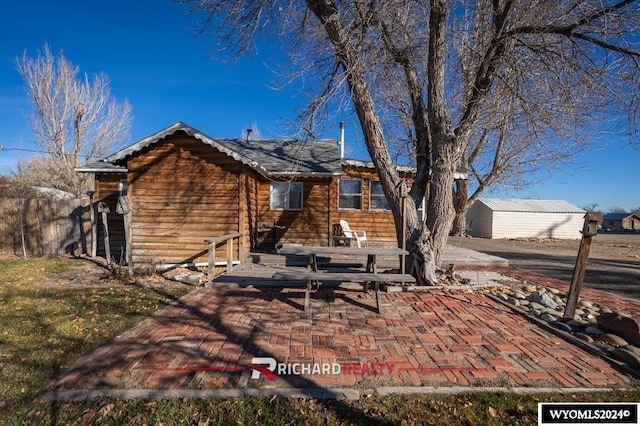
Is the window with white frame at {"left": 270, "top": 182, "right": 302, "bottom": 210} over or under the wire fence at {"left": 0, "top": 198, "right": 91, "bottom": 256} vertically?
over

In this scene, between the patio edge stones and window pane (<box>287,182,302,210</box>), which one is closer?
the patio edge stones

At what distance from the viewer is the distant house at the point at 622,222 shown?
164 feet

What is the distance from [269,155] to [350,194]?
349 centimetres

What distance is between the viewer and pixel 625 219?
50500 millimetres

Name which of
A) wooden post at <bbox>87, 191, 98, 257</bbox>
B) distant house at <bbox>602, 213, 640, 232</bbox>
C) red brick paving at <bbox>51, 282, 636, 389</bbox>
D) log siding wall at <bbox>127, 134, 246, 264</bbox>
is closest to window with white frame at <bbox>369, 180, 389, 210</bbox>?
log siding wall at <bbox>127, 134, 246, 264</bbox>

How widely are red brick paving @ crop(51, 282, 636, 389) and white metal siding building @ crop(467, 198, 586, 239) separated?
23354 millimetres

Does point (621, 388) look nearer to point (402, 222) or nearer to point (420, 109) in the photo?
point (402, 222)

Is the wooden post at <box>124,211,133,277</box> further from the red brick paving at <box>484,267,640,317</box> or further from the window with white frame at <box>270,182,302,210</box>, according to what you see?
the red brick paving at <box>484,267,640,317</box>

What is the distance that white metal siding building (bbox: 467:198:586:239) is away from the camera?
25609 mm

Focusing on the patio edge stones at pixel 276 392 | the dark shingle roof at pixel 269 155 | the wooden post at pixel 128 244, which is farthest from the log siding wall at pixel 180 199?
the patio edge stones at pixel 276 392

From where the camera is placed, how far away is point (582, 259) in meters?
4.39

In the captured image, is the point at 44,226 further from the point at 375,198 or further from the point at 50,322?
the point at 375,198

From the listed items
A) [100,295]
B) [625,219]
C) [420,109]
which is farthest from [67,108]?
[625,219]

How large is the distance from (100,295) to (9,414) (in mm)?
4033
